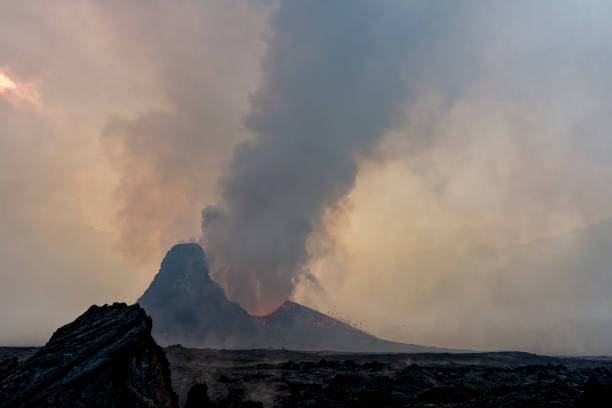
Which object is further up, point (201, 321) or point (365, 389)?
point (201, 321)

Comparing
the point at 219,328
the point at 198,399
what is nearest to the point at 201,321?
the point at 219,328

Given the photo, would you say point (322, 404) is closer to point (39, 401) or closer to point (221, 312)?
point (39, 401)

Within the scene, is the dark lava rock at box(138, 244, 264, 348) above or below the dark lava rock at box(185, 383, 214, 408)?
above

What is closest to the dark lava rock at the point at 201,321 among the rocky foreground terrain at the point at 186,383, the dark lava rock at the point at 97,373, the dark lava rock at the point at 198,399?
the rocky foreground terrain at the point at 186,383

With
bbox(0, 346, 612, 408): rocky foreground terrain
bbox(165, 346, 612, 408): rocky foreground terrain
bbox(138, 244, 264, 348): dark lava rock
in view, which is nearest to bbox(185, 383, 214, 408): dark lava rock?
bbox(0, 346, 612, 408): rocky foreground terrain

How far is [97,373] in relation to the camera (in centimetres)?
1383

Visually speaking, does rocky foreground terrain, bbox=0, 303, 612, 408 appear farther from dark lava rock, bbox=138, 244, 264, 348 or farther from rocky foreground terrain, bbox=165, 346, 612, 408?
dark lava rock, bbox=138, 244, 264, 348

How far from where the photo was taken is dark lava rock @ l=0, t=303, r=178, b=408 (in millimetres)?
12836

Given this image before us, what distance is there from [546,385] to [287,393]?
2464 centimetres

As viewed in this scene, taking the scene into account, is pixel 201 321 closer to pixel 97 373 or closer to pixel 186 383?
pixel 186 383

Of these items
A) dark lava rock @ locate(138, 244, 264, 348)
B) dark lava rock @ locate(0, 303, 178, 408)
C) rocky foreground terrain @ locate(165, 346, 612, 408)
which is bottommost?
rocky foreground terrain @ locate(165, 346, 612, 408)

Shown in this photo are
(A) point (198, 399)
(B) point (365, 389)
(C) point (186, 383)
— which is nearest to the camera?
(A) point (198, 399)

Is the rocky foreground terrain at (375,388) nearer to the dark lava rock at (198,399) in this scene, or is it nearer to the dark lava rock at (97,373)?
the dark lava rock at (198,399)

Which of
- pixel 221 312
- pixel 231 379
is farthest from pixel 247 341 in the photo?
pixel 231 379
